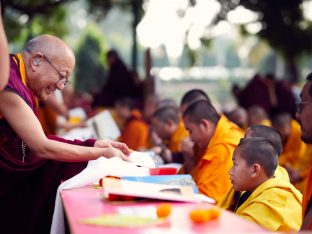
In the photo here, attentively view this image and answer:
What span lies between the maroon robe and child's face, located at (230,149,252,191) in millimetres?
756

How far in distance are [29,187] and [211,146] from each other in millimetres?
1595

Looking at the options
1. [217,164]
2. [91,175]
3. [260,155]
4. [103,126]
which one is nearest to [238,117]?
[103,126]

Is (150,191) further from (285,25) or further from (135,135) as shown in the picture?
(285,25)

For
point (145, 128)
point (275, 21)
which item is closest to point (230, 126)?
point (145, 128)

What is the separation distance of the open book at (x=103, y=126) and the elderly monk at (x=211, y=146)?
4.83ft

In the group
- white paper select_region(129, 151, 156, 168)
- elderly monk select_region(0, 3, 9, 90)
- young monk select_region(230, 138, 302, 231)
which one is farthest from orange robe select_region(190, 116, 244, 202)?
elderly monk select_region(0, 3, 9, 90)

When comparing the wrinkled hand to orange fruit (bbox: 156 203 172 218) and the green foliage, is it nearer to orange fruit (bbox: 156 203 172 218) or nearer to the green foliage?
orange fruit (bbox: 156 203 172 218)

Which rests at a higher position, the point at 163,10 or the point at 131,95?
the point at 163,10

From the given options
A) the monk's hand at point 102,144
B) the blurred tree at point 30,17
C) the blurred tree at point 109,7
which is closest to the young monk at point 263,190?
the monk's hand at point 102,144

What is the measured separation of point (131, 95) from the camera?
12.5m

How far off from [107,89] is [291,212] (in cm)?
891

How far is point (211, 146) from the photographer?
17.1ft

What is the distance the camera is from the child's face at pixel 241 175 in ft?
13.3

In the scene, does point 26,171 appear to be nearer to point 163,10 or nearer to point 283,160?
point 283,160
